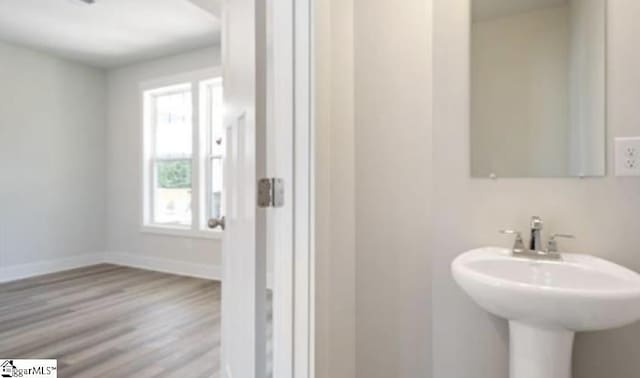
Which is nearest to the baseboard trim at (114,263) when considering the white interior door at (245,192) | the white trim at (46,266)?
the white trim at (46,266)

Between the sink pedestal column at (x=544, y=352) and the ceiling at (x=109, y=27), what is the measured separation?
287cm

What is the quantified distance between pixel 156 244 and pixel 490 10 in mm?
4153

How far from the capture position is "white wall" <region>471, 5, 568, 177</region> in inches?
47.8

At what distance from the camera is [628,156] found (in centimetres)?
110

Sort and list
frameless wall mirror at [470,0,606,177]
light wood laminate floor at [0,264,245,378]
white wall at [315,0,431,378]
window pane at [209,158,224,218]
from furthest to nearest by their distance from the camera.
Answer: window pane at [209,158,224,218]
light wood laminate floor at [0,264,245,378]
white wall at [315,0,431,378]
frameless wall mirror at [470,0,606,177]

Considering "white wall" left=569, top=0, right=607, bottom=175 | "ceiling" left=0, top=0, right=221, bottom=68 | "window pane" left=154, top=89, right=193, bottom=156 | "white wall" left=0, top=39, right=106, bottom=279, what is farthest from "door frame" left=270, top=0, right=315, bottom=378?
"white wall" left=0, top=39, right=106, bottom=279

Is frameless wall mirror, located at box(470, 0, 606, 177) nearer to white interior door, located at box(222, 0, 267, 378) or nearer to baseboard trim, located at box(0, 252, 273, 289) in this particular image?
white interior door, located at box(222, 0, 267, 378)

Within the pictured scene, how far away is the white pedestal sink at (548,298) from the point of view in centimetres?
81

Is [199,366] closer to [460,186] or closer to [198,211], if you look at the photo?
[460,186]

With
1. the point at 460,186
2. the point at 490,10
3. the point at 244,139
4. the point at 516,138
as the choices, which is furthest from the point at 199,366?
the point at 490,10

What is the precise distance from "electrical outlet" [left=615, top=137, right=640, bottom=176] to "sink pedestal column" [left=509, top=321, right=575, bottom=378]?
543mm

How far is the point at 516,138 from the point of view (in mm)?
1266

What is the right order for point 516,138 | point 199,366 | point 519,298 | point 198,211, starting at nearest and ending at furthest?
point 519,298 → point 516,138 → point 199,366 → point 198,211

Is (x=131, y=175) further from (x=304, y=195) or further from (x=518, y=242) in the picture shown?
(x=518, y=242)
